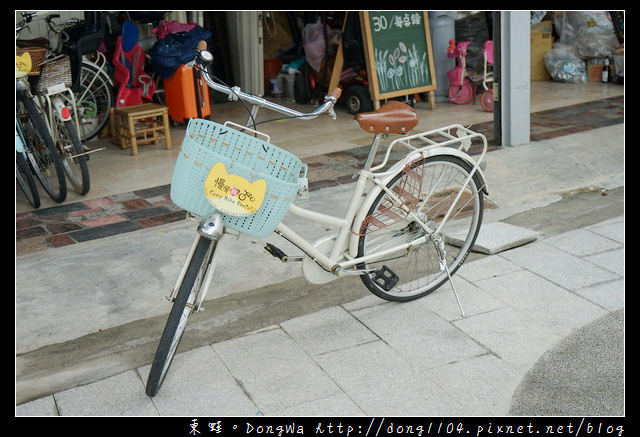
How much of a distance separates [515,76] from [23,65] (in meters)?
4.28

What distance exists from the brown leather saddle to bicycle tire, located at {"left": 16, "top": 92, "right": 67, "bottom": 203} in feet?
9.93

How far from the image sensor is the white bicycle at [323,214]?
9.75 feet

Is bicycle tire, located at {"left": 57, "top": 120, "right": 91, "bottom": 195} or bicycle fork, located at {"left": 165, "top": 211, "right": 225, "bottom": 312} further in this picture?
bicycle tire, located at {"left": 57, "top": 120, "right": 91, "bottom": 195}

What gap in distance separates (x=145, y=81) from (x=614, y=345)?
6223mm

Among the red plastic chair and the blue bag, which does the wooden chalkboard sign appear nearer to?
the blue bag

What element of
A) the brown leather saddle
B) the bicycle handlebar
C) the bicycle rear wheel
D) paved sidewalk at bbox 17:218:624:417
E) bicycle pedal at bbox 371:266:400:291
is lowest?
paved sidewalk at bbox 17:218:624:417

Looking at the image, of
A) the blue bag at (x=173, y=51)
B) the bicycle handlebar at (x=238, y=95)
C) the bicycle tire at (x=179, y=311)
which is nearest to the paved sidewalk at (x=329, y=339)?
the bicycle tire at (x=179, y=311)

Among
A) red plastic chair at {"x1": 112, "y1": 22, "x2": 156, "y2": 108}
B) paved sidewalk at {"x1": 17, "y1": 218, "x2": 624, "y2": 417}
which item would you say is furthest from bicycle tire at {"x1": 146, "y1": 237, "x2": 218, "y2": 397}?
red plastic chair at {"x1": 112, "y1": 22, "x2": 156, "y2": 108}

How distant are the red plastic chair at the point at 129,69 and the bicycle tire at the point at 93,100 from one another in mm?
142

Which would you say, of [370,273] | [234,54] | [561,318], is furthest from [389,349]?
[234,54]

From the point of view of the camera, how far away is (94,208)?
5867 millimetres

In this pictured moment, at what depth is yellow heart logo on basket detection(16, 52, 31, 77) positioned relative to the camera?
544 cm

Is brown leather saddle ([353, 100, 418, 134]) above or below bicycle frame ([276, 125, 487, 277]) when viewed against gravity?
Answer: above

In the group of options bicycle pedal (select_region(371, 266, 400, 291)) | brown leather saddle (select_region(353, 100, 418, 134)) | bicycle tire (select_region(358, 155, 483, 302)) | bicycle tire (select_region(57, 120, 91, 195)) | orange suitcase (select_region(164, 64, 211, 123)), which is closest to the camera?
brown leather saddle (select_region(353, 100, 418, 134))
